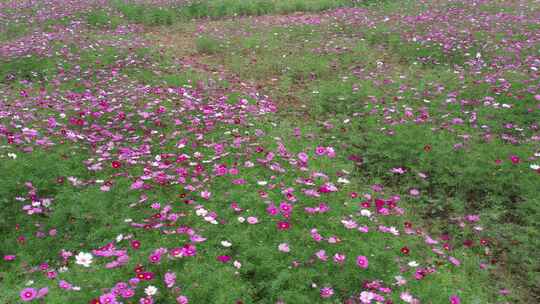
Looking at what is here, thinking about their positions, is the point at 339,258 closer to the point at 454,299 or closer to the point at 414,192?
the point at 454,299

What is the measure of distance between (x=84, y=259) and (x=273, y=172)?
Answer: 3.60 metres

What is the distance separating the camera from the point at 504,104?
35.1ft

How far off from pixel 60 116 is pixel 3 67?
5.77 metres

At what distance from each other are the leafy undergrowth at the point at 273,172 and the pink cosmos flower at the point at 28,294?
2cm

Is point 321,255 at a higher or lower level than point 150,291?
lower

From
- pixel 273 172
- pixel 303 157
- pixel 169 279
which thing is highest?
pixel 169 279

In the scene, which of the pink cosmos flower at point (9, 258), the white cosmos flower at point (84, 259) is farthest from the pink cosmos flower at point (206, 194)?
the pink cosmos flower at point (9, 258)

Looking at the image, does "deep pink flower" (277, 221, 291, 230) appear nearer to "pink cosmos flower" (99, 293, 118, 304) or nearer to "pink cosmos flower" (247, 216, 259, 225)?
"pink cosmos flower" (247, 216, 259, 225)

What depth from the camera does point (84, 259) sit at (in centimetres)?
592

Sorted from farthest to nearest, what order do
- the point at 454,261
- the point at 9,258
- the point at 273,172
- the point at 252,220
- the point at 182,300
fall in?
the point at 273,172, the point at 252,220, the point at 454,261, the point at 9,258, the point at 182,300

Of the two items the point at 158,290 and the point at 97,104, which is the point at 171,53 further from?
the point at 158,290

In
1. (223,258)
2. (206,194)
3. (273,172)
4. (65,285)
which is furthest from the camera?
(273,172)

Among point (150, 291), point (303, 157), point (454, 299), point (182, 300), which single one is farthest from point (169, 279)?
point (303, 157)

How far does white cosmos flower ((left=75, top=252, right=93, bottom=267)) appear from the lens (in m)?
5.84
